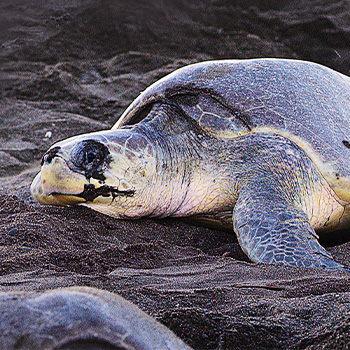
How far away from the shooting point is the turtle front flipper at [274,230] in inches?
76.0

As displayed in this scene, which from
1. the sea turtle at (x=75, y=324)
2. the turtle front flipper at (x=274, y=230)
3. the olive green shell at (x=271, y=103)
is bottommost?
the turtle front flipper at (x=274, y=230)

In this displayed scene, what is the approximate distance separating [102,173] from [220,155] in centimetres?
61

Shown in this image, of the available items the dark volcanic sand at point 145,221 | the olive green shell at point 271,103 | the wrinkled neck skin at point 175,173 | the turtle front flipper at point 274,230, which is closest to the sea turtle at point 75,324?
the dark volcanic sand at point 145,221

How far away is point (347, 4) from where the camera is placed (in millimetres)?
6230

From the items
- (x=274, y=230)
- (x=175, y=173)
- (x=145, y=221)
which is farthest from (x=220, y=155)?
(x=274, y=230)

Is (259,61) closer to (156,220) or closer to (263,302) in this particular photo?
(156,220)

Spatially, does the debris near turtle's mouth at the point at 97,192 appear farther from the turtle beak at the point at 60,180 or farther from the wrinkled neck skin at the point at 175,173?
the wrinkled neck skin at the point at 175,173

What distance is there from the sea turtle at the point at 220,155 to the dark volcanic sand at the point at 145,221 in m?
0.15

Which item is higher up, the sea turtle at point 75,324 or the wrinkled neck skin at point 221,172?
the sea turtle at point 75,324

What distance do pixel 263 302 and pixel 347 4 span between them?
230 inches

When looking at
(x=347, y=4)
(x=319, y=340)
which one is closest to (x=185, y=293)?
(x=319, y=340)

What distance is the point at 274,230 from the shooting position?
6.88 feet

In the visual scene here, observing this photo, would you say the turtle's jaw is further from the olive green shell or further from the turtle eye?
the olive green shell

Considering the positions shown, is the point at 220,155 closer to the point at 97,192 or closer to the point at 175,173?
the point at 175,173
